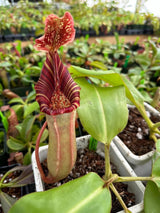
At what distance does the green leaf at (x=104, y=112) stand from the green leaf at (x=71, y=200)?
0.14 metres

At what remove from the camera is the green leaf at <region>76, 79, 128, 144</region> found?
525 mm

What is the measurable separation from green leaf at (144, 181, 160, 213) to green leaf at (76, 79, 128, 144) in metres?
0.19

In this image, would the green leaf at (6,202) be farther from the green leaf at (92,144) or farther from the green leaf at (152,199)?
the green leaf at (152,199)

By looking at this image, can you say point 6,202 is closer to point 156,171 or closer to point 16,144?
point 16,144

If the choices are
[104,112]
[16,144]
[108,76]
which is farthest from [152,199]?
[16,144]

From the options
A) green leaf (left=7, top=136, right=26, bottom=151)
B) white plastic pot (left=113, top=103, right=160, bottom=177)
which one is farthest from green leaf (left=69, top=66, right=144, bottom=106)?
green leaf (left=7, top=136, right=26, bottom=151)

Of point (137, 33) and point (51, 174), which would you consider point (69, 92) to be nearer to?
point (51, 174)

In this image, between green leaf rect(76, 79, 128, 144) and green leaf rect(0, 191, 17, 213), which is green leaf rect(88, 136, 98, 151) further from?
green leaf rect(0, 191, 17, 213)

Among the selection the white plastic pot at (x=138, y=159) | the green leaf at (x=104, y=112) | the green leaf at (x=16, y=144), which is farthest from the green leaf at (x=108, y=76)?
the green leaf at (x=16, y=144)

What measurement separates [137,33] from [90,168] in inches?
137

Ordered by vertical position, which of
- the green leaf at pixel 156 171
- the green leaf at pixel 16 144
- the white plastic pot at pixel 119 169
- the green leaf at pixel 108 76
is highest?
the green leaf at pixel 108 76

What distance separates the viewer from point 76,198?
1.33 ft

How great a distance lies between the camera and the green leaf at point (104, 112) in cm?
52

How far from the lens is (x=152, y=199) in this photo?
0.49m
